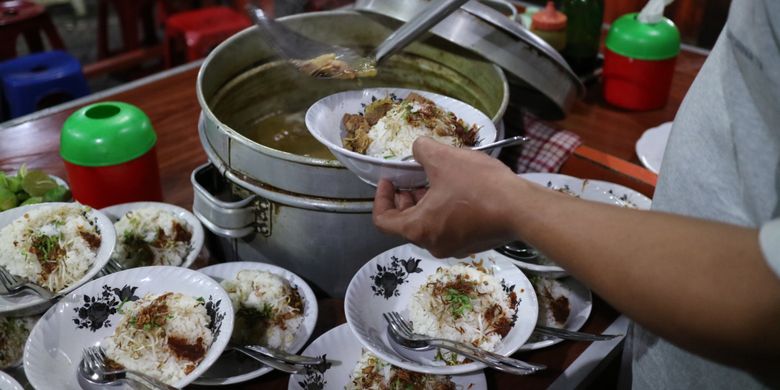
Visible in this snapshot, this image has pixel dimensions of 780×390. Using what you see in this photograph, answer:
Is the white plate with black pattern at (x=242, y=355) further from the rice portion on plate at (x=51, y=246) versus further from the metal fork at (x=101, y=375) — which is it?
the rice portion on plate at (x=51, y=246)

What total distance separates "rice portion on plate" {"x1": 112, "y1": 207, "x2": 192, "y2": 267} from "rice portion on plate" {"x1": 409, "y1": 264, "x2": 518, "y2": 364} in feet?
2.18

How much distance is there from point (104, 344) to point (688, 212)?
49.8 inches

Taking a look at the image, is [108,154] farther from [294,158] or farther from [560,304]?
[560,304]

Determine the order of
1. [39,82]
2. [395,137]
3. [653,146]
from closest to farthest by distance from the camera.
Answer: [395,137], [653,146], [39,82]

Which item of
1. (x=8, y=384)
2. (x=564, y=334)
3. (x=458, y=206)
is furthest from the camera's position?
(x=564, y=334)

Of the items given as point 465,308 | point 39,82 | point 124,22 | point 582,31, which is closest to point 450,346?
point 465,308

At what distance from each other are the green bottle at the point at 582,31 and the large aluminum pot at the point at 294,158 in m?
0.89

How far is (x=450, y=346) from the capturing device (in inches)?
54.3

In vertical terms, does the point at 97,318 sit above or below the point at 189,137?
above

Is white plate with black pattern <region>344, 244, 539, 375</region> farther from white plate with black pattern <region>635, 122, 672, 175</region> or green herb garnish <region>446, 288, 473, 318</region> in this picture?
white plate with black pattern <region>635, 122, 672, 175</region>

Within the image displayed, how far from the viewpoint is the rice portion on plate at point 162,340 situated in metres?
1.33

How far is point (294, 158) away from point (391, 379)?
0.56 m

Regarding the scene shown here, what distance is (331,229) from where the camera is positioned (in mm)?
1609

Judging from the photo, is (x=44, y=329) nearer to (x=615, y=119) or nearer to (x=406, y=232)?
(x=406, y=232)
